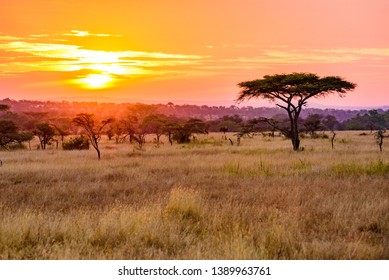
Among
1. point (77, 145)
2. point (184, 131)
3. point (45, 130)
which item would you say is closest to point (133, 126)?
point (184, 131)

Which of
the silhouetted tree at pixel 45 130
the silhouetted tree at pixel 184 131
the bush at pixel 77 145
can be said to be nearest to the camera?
the bush at pixel 77 145

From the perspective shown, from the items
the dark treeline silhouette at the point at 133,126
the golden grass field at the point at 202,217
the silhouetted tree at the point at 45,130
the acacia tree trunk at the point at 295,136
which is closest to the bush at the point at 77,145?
the dark treeline silhouette at the point at 133,126

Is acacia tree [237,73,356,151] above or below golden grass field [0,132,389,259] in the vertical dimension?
above

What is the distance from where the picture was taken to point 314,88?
28953 millimetres

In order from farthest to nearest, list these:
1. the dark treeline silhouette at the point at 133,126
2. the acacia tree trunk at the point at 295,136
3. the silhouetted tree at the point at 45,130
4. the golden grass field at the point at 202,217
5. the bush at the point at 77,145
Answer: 1. the silhouetted tree at the point at 45,130
2. the bush at the point at 77,145
3. the dark treeline silhouette at the point at 133,126
4. the acacia tree trunk at the point at 295,136
5. the golden grass field at the point at 202,217

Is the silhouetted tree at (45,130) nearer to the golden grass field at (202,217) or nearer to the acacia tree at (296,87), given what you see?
the acacia tree at (296,87)

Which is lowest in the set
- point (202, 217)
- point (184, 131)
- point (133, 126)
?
point (202, 217)

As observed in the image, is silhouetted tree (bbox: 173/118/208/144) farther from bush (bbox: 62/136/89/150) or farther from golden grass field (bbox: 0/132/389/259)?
golden grass field (bbox: 0/132/389/259)

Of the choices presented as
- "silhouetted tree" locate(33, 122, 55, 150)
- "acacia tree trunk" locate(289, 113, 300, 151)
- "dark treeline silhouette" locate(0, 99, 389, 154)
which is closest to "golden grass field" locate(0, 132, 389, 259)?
"dark treeline silhouette" locate(0, 99, 389, 154)

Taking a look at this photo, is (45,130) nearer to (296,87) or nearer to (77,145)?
(77,145)

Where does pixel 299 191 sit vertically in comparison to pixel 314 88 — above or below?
below
